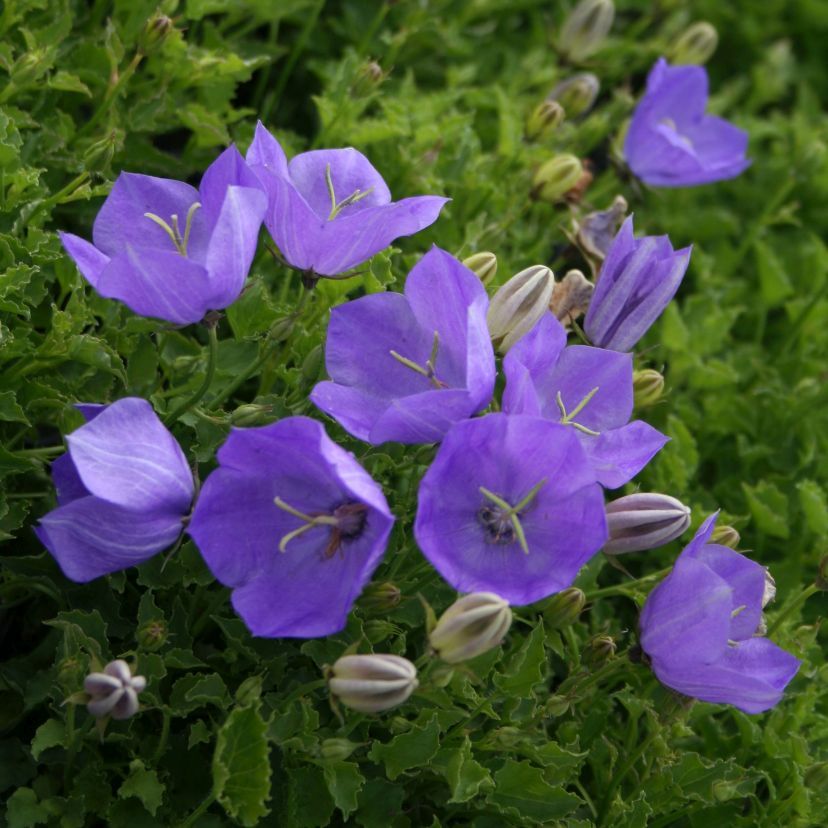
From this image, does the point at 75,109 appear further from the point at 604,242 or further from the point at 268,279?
the point at 604,242

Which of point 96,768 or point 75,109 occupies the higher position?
point 75,109

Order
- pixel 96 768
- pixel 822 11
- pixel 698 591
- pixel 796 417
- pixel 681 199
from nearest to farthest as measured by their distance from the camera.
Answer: pixel 698 591 < pixel 96 768 < pixel 796 417 < pixel 681 199 < pixel 822 11

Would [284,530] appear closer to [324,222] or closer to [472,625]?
[472,625]

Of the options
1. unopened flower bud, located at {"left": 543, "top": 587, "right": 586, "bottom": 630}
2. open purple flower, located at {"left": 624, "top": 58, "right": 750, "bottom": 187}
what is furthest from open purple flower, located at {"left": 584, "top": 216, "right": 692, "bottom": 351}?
open purple flower, located at {"left": 624, "top": 58, "right": 750, "bottom": 187}

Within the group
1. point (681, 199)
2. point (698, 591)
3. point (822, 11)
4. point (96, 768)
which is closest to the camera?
point (698, 591)

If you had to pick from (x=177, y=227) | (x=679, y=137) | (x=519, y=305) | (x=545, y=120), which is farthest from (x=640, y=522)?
(x=679, y=137)

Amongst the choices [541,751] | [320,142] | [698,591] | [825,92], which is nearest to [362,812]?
[541,751]
